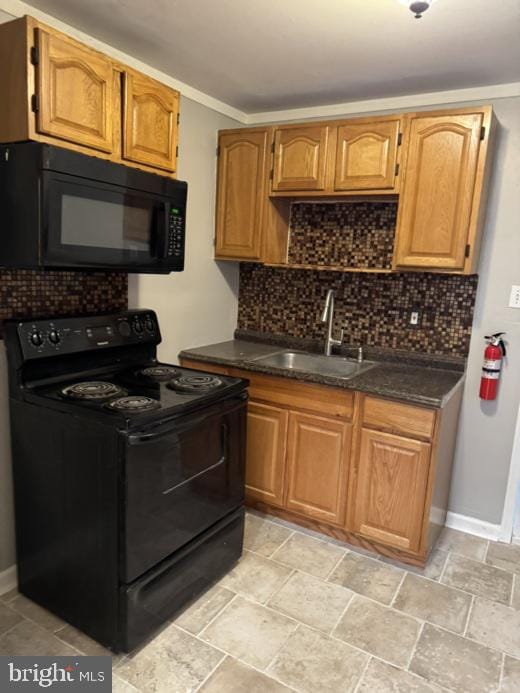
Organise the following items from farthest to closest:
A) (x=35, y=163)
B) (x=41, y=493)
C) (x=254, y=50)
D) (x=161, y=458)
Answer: (x=254, y=50) → (x=41, y=493) → (x=161, y=458) → (x=35, y=163)

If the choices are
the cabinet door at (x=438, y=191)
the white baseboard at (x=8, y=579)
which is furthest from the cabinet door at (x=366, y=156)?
the white baseboard at (x=8, y=579)

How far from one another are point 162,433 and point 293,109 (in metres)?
2.16

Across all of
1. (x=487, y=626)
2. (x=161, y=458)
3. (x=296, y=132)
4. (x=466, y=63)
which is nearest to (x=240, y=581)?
(x=161, y=458)

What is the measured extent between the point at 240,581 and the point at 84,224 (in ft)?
5.38

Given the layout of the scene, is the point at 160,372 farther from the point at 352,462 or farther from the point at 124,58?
the point at 124,58

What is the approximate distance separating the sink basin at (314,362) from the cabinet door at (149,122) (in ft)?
3.79

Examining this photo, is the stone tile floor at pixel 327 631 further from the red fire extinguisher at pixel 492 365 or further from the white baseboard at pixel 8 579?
the red fire extinguisher at pixel 492 365

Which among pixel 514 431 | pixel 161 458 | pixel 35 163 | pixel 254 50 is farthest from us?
pixel 514 431

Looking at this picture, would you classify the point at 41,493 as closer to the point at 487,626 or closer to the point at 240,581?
the point at 240,581

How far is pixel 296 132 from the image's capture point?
2.61m

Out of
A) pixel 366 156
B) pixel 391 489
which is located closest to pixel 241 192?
pixel 366 156

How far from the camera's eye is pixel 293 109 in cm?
289

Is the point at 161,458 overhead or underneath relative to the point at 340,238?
→ underneath

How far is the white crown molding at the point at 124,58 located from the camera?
1.80 m
